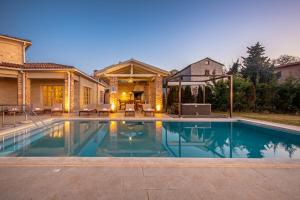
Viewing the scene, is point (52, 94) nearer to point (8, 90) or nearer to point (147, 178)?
point (8, 90)

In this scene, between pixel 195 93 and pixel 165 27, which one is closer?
pixel 165 27

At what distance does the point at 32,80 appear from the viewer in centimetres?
1622

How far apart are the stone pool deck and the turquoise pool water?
1.80 metres

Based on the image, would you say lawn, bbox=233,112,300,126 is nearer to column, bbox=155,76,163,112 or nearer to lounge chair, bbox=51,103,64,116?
column, bbox=155,76,163,112

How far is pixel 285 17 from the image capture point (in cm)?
1599

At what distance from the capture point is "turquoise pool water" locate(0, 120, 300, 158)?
238 inches

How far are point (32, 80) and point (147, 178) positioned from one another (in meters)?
17.1

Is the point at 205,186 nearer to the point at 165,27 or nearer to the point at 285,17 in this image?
the point at 165,27

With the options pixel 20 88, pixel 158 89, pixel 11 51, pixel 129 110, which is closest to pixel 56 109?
pixel 20 88

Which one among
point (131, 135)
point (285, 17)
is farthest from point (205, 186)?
point (285, 17)

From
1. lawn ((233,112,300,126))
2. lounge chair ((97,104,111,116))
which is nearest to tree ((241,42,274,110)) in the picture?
lawn ((233,112,300,126))

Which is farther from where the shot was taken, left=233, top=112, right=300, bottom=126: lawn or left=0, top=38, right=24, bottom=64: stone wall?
left=0, top=38, right=24, bottom=64: stone wall

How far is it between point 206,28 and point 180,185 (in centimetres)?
1763

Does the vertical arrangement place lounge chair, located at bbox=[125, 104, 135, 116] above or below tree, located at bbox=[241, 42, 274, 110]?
below
